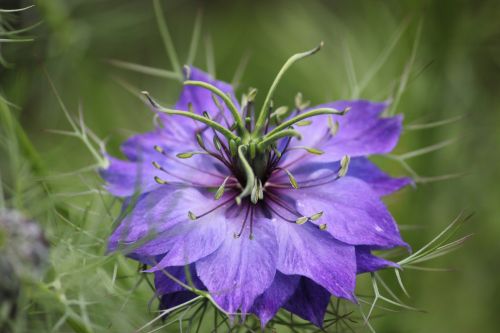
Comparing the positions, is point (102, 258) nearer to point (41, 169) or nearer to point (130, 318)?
point (130, 318)

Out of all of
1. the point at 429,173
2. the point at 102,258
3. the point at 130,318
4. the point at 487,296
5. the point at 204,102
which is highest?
the point at 204,102

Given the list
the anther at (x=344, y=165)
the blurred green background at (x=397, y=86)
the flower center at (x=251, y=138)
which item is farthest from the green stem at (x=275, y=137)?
the blurred green background at (x=397, y=86)

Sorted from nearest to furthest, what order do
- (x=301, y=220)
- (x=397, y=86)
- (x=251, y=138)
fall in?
(x=301, y=220) < (x=251, y=138) < (x=397, y=86)

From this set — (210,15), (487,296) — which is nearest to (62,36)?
(210,15)

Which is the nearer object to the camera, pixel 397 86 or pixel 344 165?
pixel 344 165

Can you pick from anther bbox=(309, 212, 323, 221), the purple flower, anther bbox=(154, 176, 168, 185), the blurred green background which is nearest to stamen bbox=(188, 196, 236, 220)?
the purple flower

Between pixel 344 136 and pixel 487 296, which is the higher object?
pixel 344 136

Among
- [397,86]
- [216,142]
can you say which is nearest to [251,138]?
[216,142]

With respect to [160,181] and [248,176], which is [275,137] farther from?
[160,181]
